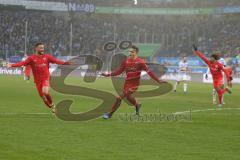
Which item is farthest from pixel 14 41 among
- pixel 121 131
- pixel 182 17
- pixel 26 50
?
pixel 121 131

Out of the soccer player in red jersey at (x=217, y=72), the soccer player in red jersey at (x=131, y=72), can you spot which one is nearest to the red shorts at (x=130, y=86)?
the soccer player in red jersey at (x=131, y=72)

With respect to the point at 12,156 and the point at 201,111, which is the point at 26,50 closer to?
the point at 201,111

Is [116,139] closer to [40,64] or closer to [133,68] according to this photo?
[133,68]

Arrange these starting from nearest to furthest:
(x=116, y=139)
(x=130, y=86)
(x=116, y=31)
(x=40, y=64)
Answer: (x=116, y=139) → (x=130, y=86) → (x=40, y=64) → (x=116, y=31)

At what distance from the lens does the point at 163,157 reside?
10.1m

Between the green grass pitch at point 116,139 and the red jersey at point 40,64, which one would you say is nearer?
the green grass pitch at point 116,139

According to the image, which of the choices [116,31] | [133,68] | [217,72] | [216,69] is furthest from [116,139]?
[116,31]

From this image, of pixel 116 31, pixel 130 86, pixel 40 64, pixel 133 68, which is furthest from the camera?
pixel 116 31

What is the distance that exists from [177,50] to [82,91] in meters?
46.0

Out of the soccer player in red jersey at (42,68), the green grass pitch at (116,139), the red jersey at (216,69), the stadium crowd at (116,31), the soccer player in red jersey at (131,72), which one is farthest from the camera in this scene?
the stadium crowd at (116,31)

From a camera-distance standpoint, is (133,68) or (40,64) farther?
(40,64)

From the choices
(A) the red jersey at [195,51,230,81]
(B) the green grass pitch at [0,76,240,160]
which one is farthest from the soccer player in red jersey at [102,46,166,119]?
(A) the red jersey at [195,51,230,81]

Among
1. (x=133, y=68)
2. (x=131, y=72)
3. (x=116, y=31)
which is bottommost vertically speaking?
(x=116, y=31)

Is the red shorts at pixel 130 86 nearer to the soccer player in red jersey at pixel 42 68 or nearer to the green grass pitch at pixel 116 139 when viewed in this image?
the green grass pitch at pixel 116 139
